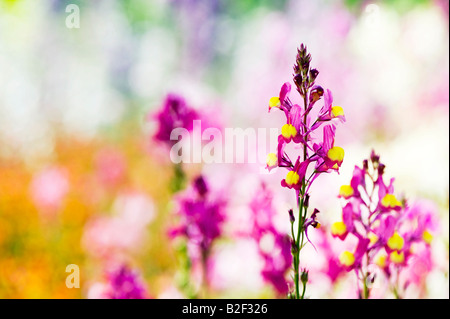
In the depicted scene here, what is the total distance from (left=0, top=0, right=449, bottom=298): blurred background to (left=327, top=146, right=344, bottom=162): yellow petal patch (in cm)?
92

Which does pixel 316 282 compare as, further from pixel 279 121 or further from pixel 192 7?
pixel 192 7

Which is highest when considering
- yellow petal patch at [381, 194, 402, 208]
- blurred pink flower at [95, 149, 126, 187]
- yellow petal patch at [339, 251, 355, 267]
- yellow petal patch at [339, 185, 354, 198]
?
blurred pink flower at [95, 149, 126, 187]

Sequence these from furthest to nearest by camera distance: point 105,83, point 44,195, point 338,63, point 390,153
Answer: point 105,83, point 338,63, point 44,195, point 390,153

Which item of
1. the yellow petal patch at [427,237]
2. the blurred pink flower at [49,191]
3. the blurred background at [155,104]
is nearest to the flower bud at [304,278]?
the yellow petal patch at [427,237]

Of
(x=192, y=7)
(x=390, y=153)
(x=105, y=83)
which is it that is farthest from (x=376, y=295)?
(x=105, y=83)

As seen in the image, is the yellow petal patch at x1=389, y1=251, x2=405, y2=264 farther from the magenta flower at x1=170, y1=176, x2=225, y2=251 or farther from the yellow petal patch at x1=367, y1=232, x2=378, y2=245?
the magenta flower at x1=170, y1=176, x2=225, y2=251

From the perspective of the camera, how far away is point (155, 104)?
2.45 meters

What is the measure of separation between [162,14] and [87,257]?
4.46 ft

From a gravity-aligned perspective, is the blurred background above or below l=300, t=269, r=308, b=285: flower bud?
above

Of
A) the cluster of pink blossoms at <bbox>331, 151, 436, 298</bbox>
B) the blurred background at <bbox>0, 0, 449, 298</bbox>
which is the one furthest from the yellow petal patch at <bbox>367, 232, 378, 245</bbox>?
the blurred background at <bbox>0, 0, 449, 298</bbox>

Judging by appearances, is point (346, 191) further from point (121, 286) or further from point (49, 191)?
point (49, 191)

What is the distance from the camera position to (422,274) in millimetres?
1295

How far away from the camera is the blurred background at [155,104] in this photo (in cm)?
191

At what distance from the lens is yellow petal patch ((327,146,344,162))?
29.8 inches
